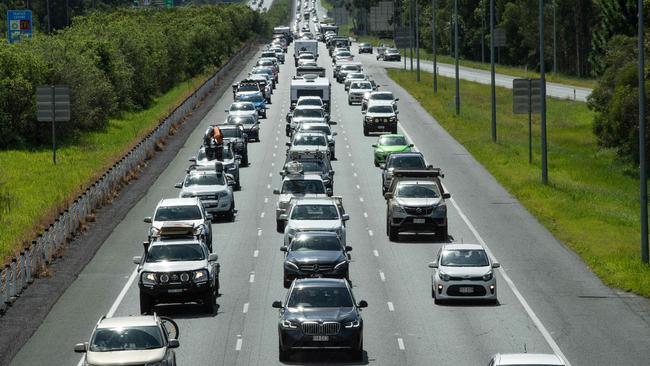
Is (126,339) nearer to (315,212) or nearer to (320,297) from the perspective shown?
(320,297)

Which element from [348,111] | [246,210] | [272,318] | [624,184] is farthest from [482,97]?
[272,318]

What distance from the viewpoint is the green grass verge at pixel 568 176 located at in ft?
147

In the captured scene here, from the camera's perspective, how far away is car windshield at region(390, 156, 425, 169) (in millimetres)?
55594

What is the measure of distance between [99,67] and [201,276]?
218 ft

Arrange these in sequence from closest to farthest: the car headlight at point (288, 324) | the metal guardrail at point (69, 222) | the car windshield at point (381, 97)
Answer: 1. the car headlight at point (288, 324)
2. the metal guardrail at point (69, 222)
3. the car windshield at point (381, 97)

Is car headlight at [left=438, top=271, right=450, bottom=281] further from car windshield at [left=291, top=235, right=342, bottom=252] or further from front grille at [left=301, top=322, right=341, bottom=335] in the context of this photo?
front grille at [left=301, top=322, right=341, bottom=335]

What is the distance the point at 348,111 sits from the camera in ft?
317

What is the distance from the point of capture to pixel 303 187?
5022cm

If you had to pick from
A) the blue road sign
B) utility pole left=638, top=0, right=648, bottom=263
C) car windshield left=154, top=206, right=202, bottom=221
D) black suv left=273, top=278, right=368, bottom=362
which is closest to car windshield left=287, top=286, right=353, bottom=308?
black suv left=273, top=278, right=368, bottom=362

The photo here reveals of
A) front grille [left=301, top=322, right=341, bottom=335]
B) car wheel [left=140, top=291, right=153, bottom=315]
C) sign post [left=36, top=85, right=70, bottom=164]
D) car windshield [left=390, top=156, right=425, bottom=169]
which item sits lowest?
car wheel [left=140, top=291, right=153, bottom=315]

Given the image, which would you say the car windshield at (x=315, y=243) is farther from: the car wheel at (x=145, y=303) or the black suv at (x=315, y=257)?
the car wheel at (x=145, y=303)

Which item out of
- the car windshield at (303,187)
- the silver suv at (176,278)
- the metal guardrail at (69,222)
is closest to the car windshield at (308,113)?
the metal guardrail at (69,222)

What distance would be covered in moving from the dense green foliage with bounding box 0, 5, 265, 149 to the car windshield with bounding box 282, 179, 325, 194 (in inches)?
1234

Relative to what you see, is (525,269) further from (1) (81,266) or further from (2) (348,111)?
(2) (348,111)
